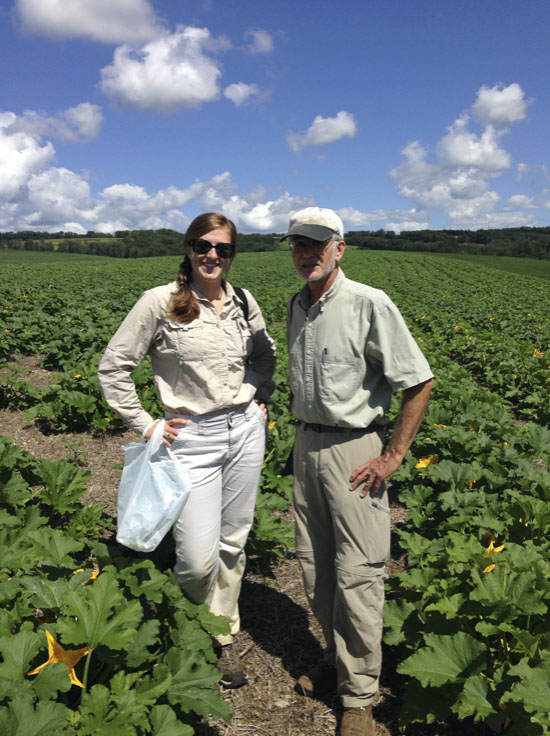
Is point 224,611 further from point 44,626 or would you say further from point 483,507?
point 483,507

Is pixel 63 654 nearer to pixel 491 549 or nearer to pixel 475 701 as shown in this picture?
pixel 475 701

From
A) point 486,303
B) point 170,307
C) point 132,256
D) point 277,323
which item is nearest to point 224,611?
point 170,307

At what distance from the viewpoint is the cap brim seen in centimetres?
240

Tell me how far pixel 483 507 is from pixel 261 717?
73.7 inches

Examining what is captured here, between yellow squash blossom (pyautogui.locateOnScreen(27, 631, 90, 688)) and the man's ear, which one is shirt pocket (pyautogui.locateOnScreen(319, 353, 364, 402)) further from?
yellow squash blossom (pyautogui.locateOnScreen(27, 631, 90, 688))

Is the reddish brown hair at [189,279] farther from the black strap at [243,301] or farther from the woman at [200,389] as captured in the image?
the black strap at [243,301]

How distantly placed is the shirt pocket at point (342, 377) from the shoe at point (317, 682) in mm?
1522

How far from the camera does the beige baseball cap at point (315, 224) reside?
2408 millimetres

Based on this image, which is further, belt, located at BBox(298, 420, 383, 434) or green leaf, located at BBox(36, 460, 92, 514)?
green leaf, located at BBox(36, 460, 92, 514)

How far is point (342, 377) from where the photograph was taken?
246 centimetres

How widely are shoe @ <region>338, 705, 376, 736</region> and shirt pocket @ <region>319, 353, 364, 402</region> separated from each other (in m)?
1.48

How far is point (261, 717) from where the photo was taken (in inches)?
105

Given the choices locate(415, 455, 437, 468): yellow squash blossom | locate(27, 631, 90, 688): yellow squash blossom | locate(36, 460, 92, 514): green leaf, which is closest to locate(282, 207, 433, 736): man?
locate(27, 631, 90, 688): yellow squash blossom

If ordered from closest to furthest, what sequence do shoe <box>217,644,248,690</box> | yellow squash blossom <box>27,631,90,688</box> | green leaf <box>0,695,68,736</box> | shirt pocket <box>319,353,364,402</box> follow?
green leaf <box>0,695,68,736</box>, yellow squash blossom <box>27,631,90,688</box>, shirt pocket <box>319,353,364,402</box>, shoe <box>217,644,248,690</box>
